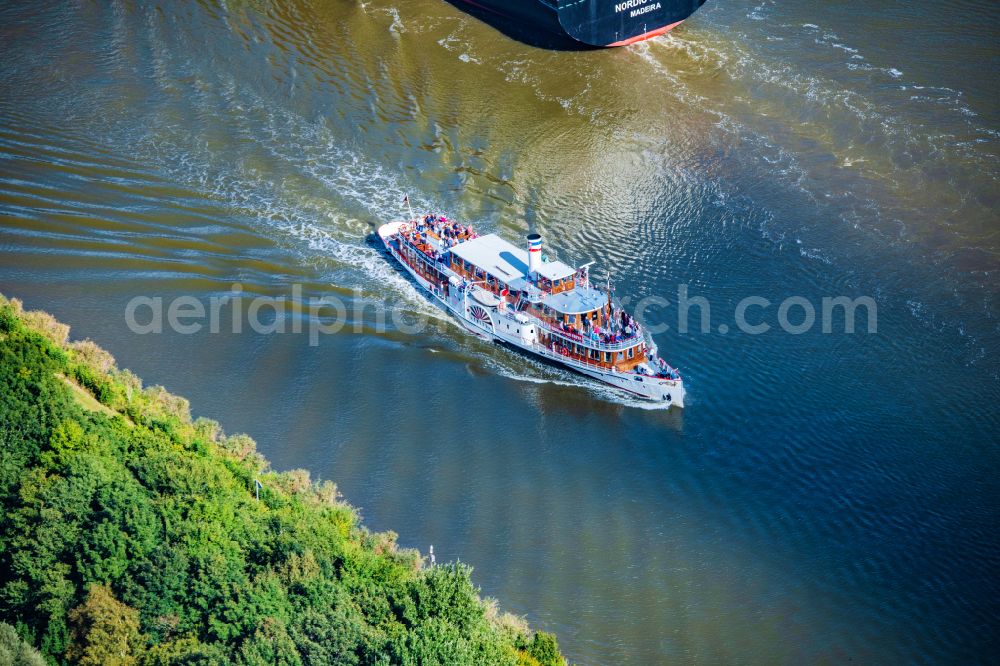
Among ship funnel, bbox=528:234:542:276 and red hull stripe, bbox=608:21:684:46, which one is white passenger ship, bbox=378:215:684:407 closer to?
ship funnel, bbox=528:234:542:276

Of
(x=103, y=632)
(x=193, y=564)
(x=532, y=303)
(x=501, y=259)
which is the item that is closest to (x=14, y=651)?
(x=103, y=632)

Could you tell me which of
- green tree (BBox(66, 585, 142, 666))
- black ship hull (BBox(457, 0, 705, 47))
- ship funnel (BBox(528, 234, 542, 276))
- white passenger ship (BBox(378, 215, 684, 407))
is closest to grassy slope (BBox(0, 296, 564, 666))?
green tree (BBox(66, 585, 142, 666))

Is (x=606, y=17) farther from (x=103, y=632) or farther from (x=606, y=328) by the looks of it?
(x=103, y=632)

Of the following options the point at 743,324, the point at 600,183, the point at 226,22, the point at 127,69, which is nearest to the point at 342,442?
the point at 743,324

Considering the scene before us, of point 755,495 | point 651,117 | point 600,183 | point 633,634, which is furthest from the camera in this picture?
point 651,117

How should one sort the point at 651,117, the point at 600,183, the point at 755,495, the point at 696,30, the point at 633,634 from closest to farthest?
the point at 633,634 < the point at 755,495 < the point at 600,183 < the point at 651,117 < the point at 696,30

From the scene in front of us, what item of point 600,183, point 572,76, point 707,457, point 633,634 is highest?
point 572,76

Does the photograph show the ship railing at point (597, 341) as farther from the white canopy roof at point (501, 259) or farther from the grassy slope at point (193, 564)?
the grassy slope at point (193, 564)

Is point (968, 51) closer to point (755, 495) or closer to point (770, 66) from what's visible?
point (770, 66)
